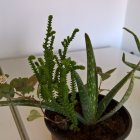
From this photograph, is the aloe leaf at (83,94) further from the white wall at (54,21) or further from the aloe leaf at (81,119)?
the white wall at (54,21)

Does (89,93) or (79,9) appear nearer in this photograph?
(89,93)

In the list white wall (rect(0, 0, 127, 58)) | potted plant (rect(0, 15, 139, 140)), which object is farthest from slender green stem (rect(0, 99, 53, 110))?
white wall (rect(0, 0, 127, 58))

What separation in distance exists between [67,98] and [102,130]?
13cm

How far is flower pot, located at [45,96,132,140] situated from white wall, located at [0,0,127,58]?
737 mm

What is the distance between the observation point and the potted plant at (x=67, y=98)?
1.47 ft

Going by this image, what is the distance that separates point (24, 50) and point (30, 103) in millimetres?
797

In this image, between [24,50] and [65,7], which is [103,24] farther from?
[24,50]

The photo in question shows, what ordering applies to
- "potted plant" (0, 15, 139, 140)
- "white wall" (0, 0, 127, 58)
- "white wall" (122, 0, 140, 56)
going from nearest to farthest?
"potted plant" (0, 15, 139, 140) < "white wall" (0, 0, 127, 58) < "white wall" (122, 0, 140, 56)

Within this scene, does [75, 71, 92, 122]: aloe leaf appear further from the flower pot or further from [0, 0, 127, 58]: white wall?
[0, 0, 127, 58]: white wall

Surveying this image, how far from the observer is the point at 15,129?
70 centimetres

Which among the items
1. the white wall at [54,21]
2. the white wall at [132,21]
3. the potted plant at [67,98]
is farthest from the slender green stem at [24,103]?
the white wall at [132,21]

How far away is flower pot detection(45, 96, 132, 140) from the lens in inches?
19.7

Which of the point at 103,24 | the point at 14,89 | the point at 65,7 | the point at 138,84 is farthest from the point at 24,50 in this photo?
the point at 14,89

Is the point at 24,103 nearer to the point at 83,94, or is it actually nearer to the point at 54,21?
the point at 83,94
